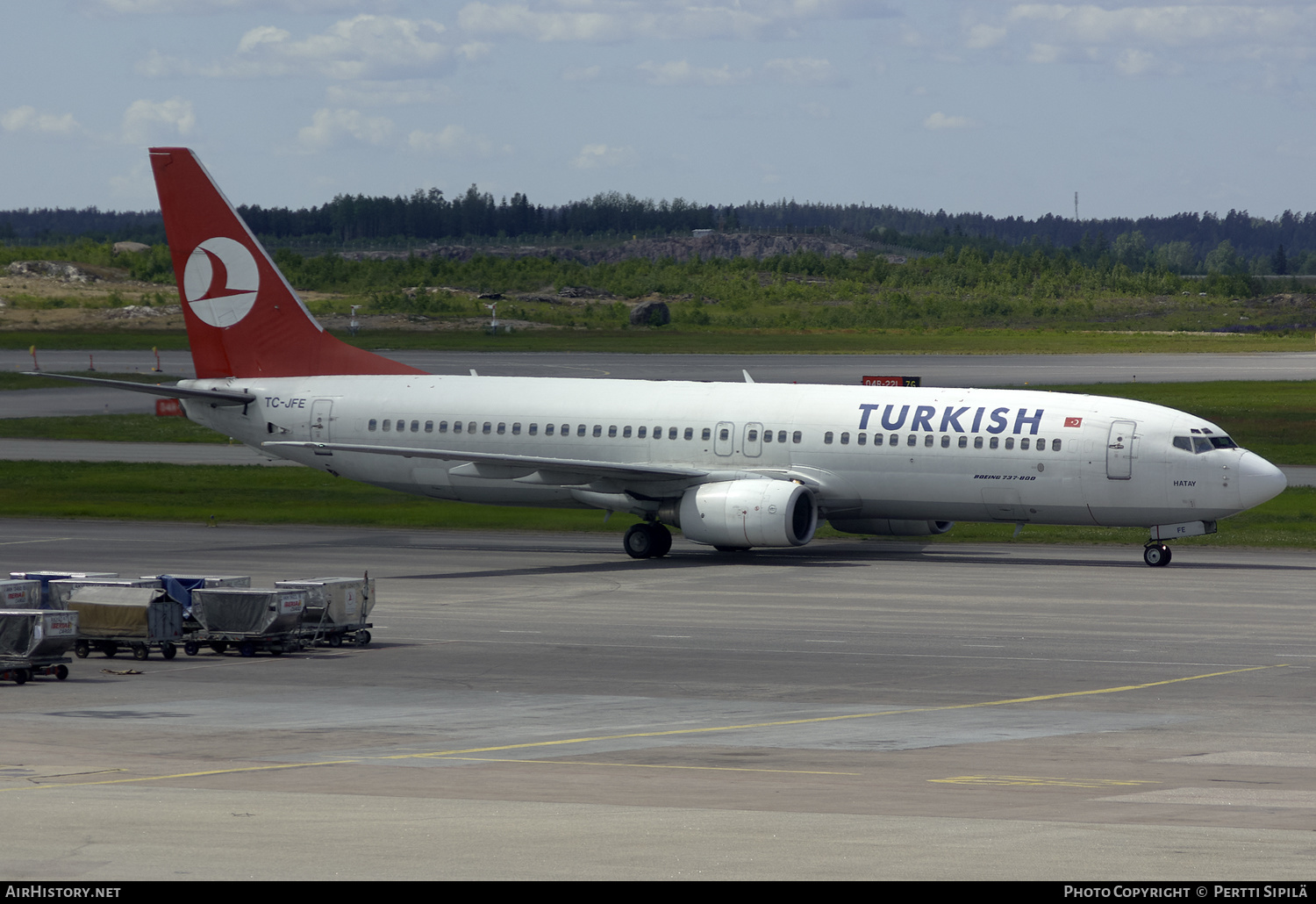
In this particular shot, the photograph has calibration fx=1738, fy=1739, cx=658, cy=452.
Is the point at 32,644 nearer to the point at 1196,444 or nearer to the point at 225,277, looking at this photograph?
the point at 225,277

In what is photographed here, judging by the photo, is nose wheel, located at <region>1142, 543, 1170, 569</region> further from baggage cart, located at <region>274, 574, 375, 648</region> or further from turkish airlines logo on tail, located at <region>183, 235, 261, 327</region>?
turkish airlines logo on tail, located at <region>183, 235, 261, 327</region>

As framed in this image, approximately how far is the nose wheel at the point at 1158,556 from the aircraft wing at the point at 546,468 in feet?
37.8

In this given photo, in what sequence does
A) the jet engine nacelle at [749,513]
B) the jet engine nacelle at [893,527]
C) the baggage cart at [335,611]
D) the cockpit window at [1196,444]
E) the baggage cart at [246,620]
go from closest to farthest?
the baggage cart at [246,620]
the baggage cart at [335,611]
the cockpit window at [1196,444]
the jet engine nacelle at [749,513]
the jet engine nacelle at [893,527]

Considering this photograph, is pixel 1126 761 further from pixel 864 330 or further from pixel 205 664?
pixel 864 330

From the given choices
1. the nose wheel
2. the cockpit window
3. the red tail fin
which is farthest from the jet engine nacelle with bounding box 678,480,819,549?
the red tail fin

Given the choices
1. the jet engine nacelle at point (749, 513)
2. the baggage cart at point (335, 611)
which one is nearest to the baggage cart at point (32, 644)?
the baggage cart at point (335, 611)

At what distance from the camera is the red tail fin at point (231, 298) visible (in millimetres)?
51375

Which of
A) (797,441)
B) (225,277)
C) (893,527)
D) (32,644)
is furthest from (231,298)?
(32,644)

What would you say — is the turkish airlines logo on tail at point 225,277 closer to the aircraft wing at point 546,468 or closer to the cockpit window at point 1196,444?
the aircraft wing at point 546,468

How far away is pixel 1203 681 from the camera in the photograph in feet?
89.9

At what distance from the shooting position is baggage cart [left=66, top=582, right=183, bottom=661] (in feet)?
97.7

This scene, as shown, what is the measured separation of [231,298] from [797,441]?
58.5 ft

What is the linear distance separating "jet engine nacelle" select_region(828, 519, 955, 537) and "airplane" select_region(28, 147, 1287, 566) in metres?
0.06

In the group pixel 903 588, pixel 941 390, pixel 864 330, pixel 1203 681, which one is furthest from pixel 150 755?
pixel 864 330
